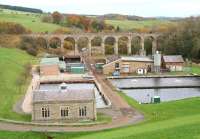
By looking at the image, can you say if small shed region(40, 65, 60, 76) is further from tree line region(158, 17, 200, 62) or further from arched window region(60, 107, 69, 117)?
arched window region(60, 107, 69, 117)

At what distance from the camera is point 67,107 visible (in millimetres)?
39438

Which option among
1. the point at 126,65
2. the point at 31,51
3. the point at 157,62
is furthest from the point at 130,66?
the point at 31,51

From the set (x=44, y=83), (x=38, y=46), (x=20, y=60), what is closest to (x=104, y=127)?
(x=44, y=83)

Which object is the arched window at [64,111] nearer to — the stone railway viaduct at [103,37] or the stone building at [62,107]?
the stone building at [62,107]

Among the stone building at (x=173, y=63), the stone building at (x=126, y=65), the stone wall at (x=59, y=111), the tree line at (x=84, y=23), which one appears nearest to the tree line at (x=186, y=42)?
the stone building at (x=173, y=63)

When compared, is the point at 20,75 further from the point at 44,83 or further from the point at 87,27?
the point at 87,27

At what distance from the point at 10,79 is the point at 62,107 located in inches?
946

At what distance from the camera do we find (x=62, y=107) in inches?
1553

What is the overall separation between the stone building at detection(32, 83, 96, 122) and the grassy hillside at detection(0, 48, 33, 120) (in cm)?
199

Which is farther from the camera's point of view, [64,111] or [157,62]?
[157,62]

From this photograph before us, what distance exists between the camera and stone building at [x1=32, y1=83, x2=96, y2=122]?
39.2m

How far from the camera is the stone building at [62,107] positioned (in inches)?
1544

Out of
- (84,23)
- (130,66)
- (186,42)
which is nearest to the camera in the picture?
(130,66)

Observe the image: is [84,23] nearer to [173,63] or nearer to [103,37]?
[103,37]
